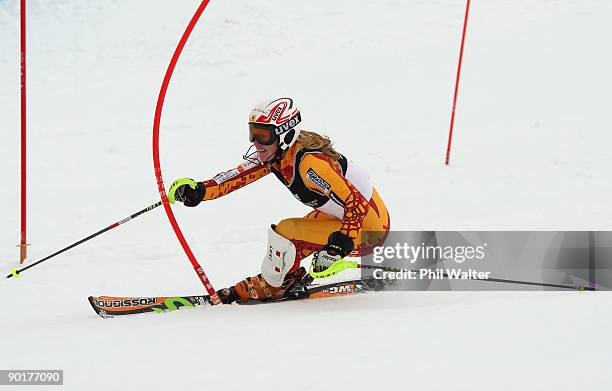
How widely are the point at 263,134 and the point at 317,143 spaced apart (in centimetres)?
33

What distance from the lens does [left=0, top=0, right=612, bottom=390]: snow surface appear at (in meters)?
2.79

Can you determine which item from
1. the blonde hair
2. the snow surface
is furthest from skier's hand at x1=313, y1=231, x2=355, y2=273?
the blonde hair

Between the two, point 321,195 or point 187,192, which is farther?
point 187,192

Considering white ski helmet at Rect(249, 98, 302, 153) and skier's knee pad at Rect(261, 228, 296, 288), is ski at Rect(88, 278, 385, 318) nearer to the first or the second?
skier's knee pad at Rect(261, 228, 296, 288)

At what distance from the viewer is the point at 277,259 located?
→ 4312mm

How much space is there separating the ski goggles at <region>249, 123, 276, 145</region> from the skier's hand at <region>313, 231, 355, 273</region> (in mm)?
683

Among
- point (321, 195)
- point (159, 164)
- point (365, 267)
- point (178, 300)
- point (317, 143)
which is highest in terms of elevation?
point (317, 143)

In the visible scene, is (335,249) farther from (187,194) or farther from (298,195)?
(187,194)

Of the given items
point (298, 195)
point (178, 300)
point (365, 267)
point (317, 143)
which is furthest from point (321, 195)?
point (178, 300)

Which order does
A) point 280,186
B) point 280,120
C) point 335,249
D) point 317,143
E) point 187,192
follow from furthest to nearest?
point 280,186, point 187,192, point 317,143, point 280,120, point 335,249

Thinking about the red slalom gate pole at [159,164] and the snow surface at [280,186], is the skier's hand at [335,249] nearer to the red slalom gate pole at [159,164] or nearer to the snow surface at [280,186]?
the snow surface at [280,186]

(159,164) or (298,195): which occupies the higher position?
(159,164)

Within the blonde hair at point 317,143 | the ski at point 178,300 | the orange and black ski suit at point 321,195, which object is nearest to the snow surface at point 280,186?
the ski at point 178,300

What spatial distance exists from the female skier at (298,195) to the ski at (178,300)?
118 millimetres
